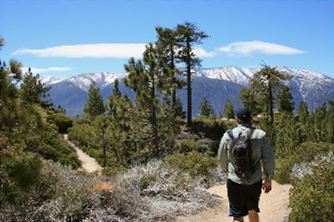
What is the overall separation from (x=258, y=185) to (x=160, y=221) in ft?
10.1

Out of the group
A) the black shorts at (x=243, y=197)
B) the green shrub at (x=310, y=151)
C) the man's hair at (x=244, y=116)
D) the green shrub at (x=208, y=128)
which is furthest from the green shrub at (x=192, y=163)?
the green shrub at (x=208, y=128)

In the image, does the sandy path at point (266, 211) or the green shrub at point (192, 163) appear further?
the green shrub at point (192, 163)

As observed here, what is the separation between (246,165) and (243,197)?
0.46 metres

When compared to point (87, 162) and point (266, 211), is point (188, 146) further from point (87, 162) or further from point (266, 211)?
point (266, 211)

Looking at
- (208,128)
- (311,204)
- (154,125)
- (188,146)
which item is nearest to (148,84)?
(154,125)

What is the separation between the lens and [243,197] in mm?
6230

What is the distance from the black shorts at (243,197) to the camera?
618 cm

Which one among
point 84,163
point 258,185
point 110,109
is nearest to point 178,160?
point 258,185

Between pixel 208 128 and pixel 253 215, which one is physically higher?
pixel 253 215

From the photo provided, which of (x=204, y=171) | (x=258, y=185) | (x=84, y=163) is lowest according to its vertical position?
(x=84, y=163)

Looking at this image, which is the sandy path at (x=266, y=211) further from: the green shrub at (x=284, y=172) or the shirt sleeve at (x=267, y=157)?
the shirt sleeve at (x=267, y=157)

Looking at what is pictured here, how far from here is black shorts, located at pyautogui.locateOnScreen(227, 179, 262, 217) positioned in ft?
20.3

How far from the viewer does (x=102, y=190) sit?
8.48 metres

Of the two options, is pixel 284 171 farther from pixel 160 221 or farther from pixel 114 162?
pixel 114 162
